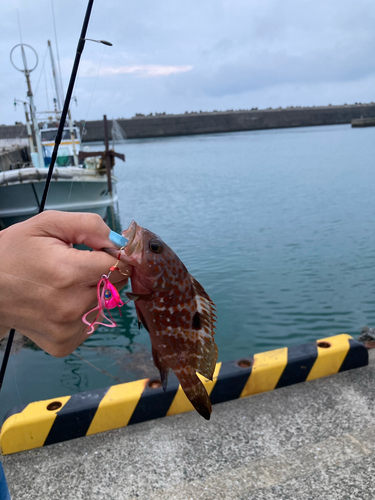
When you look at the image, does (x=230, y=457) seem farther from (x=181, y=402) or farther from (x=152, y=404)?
(x=152, y=404)

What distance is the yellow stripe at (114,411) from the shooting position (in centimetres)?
311

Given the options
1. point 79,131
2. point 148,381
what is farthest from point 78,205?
point 148,381

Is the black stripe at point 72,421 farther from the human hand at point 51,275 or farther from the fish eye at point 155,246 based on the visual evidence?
the fish eye at point 155,246

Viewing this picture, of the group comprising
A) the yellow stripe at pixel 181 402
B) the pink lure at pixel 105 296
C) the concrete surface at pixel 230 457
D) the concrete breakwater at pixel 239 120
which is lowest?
the concrete surface at pixel 230 457

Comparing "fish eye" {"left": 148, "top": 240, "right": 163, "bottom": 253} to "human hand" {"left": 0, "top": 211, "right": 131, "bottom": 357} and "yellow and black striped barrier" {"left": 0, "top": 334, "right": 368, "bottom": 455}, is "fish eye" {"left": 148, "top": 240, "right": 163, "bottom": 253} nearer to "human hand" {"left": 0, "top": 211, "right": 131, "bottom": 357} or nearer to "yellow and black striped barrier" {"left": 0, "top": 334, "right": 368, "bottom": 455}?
"human hand" {"left": 0, "top": 211, "right": 131, "bottom": 357}

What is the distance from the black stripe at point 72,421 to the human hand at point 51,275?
1837 mm

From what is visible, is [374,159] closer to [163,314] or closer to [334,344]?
[334,344]

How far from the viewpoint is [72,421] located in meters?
3.05

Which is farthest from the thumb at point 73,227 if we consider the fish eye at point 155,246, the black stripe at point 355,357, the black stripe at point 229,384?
the black stripe at point 355,357

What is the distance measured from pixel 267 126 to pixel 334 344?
337 feet

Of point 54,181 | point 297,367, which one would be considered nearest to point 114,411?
point 297,367

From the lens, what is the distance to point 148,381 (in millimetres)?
3389

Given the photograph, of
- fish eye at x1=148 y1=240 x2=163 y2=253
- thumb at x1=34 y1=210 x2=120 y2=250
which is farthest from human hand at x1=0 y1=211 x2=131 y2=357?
fish eye at x1=148 y1=240 x2=163 y2=253

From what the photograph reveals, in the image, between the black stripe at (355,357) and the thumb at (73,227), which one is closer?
the thumb at (73,227)
